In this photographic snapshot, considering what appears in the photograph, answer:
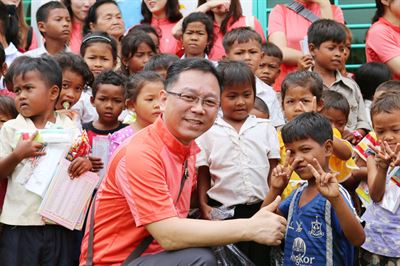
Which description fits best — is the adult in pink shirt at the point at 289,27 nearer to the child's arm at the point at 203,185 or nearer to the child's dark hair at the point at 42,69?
the child's arm at the point at 203,185

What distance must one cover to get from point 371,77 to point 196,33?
61.1 inches

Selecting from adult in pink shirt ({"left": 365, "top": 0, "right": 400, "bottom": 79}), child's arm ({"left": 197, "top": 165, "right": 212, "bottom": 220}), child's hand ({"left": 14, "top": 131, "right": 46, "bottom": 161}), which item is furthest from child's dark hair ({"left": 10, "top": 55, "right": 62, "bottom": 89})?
adult in pink shirt ({"left": 365, "top": 0, "right": 400, "bottom": 79})

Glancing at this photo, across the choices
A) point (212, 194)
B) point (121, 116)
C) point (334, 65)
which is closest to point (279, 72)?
point (334, 65)

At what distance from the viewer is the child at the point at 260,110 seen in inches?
199

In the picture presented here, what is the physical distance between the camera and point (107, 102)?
505 cm

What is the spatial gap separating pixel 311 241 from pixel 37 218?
161 centimetres

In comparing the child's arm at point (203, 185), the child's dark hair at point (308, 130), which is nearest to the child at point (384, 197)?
the child's dark hair at point (308, 130)

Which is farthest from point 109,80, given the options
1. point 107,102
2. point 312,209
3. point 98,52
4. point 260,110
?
point 312,209

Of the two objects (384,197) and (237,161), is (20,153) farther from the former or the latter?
(384,197)

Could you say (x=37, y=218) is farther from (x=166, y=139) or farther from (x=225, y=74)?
(x=225, y=74)

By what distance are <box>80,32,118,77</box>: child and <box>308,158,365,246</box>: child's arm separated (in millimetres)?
2553

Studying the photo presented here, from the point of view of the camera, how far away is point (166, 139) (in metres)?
3.58

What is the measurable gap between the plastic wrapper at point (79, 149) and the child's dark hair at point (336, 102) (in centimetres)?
182

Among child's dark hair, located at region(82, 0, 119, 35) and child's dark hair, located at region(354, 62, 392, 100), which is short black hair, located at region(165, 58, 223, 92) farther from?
child's dark hair, located at region(82, 0, 119, 35)
